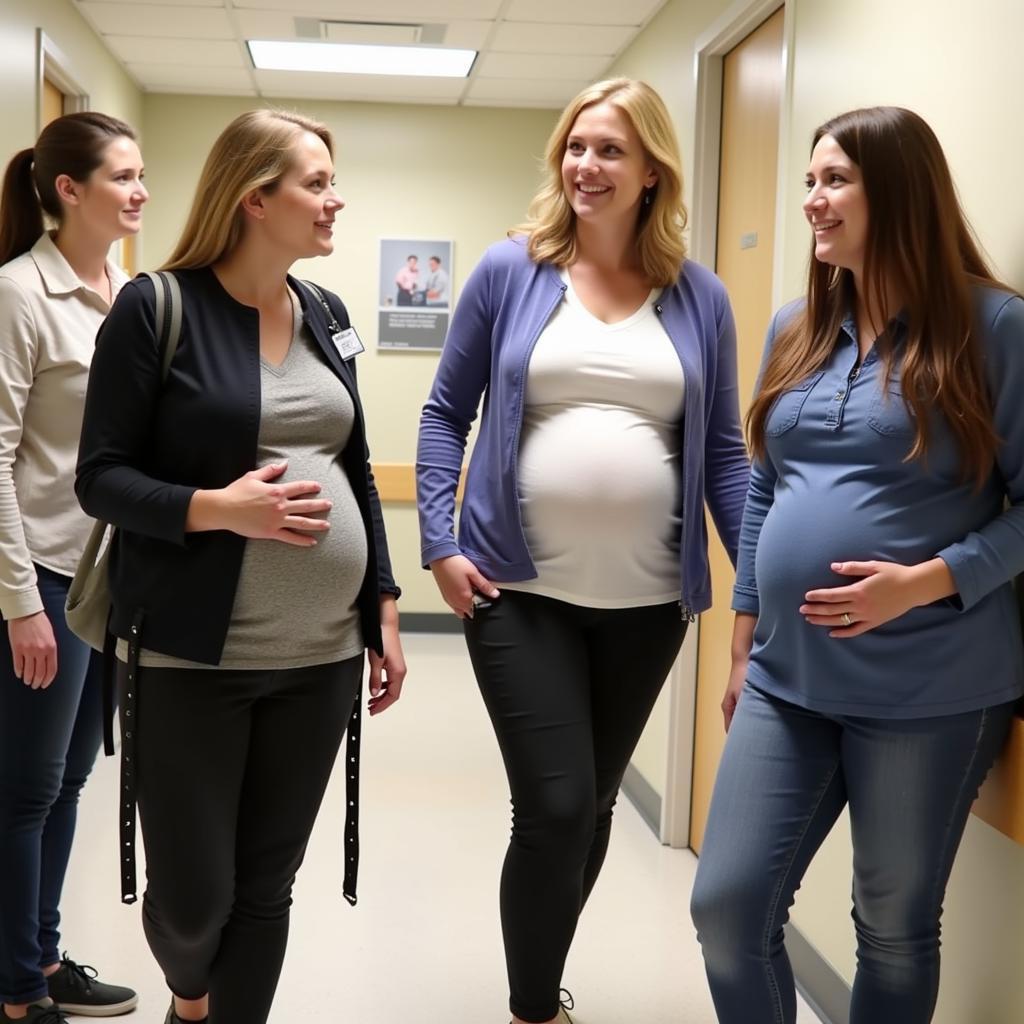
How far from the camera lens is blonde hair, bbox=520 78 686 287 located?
2.25m

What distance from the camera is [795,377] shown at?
6.38ft

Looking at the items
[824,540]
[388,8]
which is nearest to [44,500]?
[824,540]

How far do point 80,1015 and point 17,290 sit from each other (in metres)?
1.49

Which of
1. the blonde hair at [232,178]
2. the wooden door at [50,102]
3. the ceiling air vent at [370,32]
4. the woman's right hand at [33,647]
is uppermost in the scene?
the ceiling air vent at [370,32]

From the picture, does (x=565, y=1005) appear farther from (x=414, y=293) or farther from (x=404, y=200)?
(x=404, y=200)

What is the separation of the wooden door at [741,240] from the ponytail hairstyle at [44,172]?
1.70 metres

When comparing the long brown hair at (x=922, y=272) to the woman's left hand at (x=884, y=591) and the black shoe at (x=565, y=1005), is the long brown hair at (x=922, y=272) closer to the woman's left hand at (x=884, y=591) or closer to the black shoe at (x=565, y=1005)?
the woman's left hand at (x=884, y=591)

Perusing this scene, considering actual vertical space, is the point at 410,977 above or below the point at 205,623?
below

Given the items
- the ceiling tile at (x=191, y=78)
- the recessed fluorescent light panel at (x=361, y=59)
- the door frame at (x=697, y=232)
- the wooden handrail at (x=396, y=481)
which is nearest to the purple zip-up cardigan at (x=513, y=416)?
the door frame at (x=697, y=232)

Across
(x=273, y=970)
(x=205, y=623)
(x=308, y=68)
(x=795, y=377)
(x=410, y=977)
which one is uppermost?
(x=308, y=68)

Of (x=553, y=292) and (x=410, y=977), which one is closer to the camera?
(x=553, y=292)

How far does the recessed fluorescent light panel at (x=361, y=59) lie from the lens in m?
5.66

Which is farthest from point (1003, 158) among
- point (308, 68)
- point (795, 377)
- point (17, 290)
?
point (308, 68)

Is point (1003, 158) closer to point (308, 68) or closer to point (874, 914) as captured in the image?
point (874, 914)
